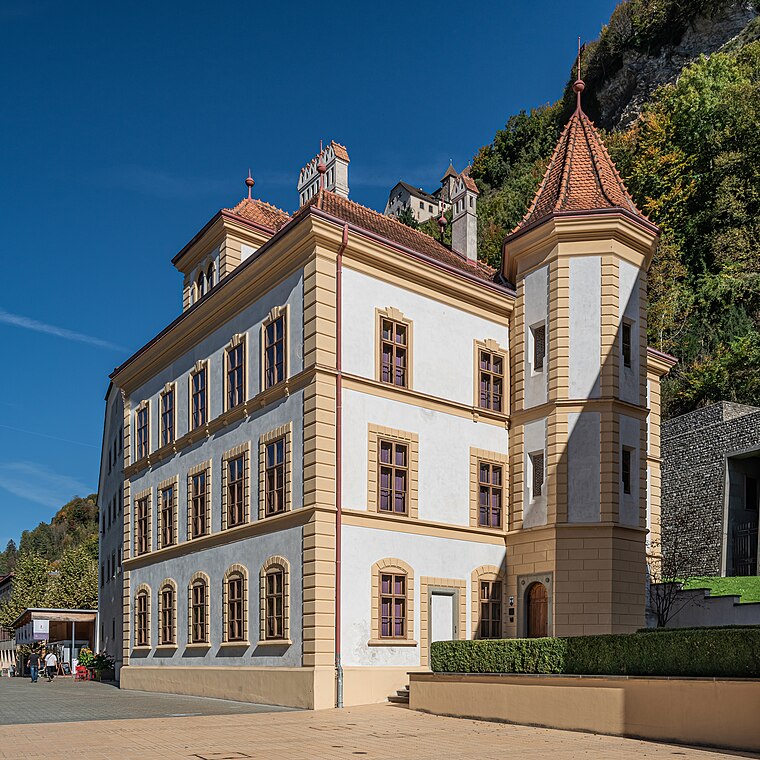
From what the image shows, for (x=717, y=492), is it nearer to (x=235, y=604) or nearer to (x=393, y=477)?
(x=393, y=477)

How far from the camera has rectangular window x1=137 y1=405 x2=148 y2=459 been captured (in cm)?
3600

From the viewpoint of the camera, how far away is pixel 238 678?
26.5m

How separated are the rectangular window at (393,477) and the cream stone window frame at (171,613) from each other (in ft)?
32.6

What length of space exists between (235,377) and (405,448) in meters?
6.17

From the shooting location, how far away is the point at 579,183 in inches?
1161

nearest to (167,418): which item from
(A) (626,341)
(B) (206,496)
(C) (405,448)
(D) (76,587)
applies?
(B) (206,496)

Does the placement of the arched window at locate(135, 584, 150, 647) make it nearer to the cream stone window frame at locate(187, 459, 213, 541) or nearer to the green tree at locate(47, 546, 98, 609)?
the cream stone window frame at locate(187, 459, 213, 541)

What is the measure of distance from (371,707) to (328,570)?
332 centimetres

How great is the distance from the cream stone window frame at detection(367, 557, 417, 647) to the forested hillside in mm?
25892

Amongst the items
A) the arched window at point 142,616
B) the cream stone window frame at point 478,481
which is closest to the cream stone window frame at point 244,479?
the cream stone window frame at point 478,481

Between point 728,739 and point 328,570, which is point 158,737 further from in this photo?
point 728,739

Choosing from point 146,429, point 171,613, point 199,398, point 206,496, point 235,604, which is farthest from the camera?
point 146,429

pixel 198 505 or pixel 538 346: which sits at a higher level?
pixel 538 346

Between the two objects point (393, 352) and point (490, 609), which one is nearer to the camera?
point (393, 352)
